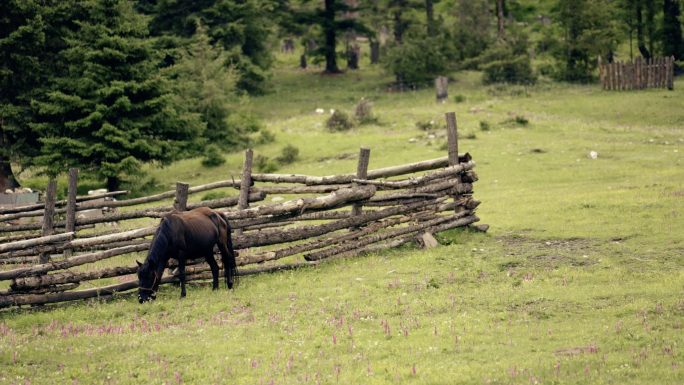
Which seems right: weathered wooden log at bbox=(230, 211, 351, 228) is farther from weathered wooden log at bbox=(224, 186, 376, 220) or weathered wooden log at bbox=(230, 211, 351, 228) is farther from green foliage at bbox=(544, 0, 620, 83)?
green foliage at bbox=(544, 0, 620, 83)

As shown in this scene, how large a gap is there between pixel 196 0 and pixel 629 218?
37.3m

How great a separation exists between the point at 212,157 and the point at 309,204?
629 inches

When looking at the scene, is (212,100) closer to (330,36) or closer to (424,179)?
(424,179)

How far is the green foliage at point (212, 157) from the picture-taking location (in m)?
28.1

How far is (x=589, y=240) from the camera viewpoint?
1359cm

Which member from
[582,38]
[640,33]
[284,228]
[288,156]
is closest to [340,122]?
[288,156]

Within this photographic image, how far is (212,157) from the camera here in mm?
28219

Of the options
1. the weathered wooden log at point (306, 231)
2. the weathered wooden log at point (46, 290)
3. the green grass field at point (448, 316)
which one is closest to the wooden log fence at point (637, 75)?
the green grass field at point (448, 316)

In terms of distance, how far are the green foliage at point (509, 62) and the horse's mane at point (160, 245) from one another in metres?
33.8

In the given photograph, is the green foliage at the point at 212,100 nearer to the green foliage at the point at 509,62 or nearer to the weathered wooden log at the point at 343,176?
the weathered wooden log at the point at 343,176

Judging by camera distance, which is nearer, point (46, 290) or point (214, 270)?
point (46, 290)

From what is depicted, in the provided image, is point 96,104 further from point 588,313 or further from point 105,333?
point 588,313

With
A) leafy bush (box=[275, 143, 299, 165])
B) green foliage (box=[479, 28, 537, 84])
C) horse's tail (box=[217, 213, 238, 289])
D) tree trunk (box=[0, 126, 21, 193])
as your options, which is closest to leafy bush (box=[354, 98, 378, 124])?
leafy bush (box=[275, 143, 299, 165])

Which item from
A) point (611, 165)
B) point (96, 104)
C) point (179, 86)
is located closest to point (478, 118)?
point (611, 165)
